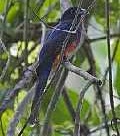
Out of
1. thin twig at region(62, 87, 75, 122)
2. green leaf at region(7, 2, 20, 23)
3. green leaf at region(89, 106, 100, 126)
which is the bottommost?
green leaf at region(89, 106, 100, 126)

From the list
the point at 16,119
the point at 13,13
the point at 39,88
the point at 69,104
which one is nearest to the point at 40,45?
the point at 69,104

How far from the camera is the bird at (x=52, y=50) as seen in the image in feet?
6.02

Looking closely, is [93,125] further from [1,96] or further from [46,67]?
[46,67]

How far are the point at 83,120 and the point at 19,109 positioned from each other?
52.1 inches

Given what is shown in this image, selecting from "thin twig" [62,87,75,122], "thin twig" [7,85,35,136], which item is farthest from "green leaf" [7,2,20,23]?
"thin twig" [7,85,35,136]

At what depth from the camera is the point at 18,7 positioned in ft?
10.5

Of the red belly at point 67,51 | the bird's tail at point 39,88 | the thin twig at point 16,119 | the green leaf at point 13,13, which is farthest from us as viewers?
the green leaf at point 13,13

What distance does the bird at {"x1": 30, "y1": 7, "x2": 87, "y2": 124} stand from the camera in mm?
1836

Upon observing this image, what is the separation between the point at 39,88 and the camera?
1.93m

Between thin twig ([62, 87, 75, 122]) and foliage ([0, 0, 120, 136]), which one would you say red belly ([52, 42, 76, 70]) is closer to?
foliage ([0, 0, 120, 136])

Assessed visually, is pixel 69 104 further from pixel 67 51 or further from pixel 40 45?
pixel 67 51

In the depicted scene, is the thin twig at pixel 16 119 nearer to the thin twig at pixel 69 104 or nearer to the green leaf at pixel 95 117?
the thin twig at pixel 69 104

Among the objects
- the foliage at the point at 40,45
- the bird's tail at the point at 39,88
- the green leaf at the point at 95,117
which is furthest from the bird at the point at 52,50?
the green leaf at the point at 95,117

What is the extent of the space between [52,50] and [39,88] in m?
0.32
